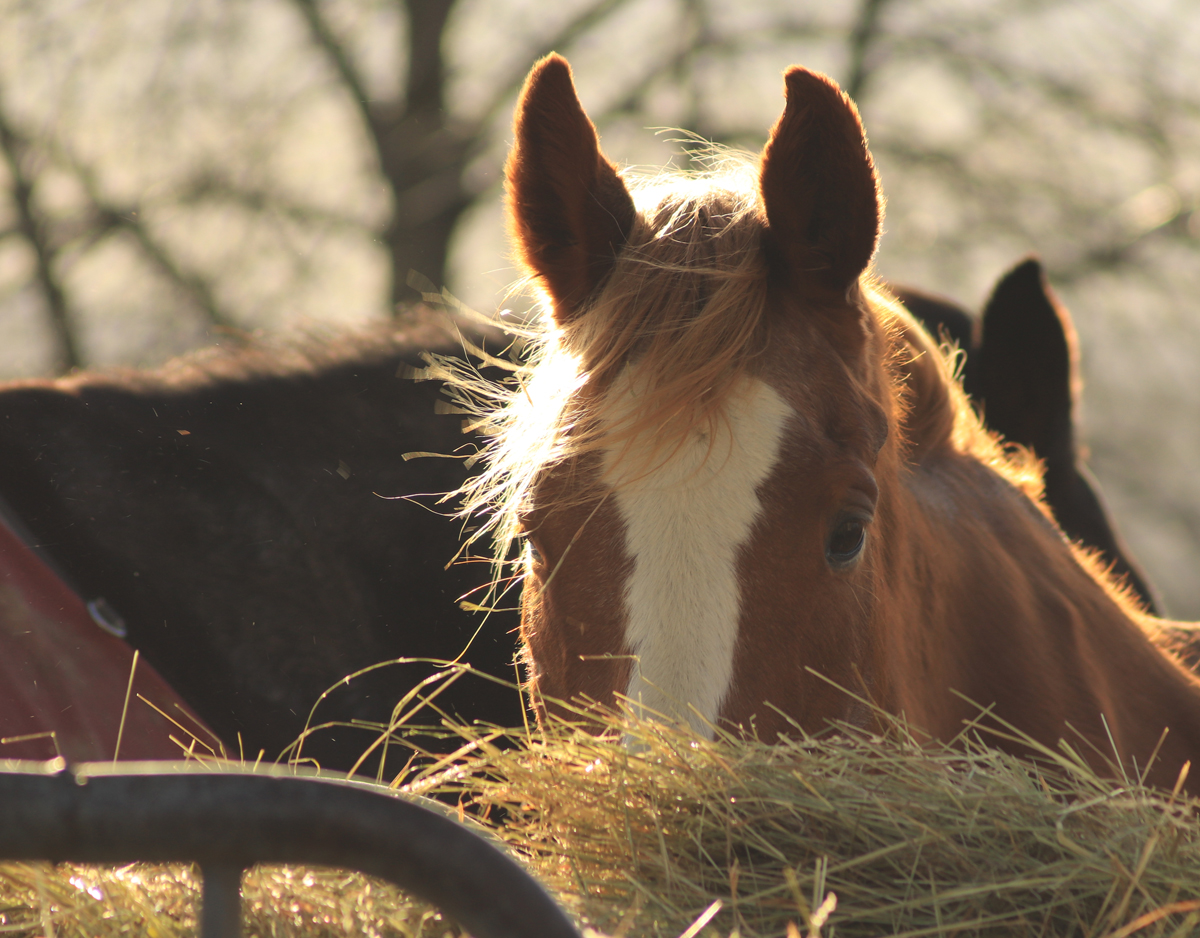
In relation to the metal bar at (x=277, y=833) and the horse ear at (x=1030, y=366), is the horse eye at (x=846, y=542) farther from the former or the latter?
the horse ear at (x=1030, y=366)

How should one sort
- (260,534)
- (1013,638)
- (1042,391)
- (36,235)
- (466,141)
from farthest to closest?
1. (36,235)
2. (466,141)
3. (1042,391)
4. (260,534)
5. (1013,638)

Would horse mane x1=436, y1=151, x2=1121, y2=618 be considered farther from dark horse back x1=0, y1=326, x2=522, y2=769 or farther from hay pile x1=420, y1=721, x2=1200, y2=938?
dark horse back x1=0, y1=326, x2=522, y2=769

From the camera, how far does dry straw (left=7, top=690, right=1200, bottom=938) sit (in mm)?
997

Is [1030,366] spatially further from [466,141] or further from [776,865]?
[466,141]

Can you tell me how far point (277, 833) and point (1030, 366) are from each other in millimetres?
3240

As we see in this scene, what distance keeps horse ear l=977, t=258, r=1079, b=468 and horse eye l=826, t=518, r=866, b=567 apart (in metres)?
2.04

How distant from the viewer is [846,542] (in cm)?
153

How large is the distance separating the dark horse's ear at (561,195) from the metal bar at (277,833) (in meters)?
1.19

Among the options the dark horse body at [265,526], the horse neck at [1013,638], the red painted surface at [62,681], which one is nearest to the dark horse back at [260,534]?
the dark horse body at [265,526]

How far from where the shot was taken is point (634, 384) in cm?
156

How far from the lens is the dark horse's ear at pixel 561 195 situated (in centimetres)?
172

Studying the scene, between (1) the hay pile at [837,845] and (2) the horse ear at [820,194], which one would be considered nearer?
(1) the hay pile at [837,845]

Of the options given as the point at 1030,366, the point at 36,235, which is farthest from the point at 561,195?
the point at 36,235

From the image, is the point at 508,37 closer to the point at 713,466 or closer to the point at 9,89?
the point at 9,89
